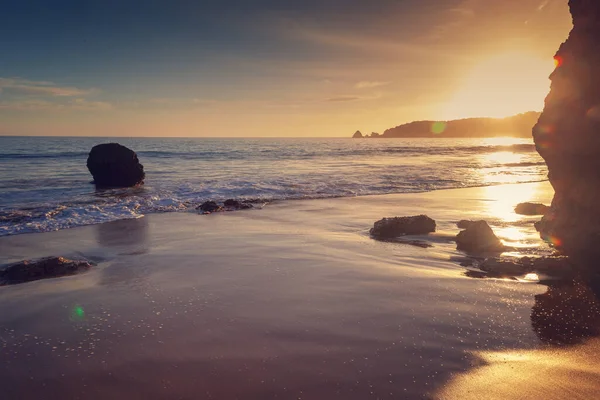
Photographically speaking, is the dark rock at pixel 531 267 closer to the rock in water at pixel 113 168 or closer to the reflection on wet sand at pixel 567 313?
the reflection on wet sand at pixel 567 313

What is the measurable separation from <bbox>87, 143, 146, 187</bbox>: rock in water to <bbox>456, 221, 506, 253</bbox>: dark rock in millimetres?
A: 19801

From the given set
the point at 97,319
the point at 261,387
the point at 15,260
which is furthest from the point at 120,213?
the point at 261,387

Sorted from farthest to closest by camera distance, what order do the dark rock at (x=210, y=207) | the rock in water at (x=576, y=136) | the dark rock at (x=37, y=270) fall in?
the dark rock at (x=210, y=207)
the rock in water at (x=576, y=136)
the dark rock at (x=37, y=270)

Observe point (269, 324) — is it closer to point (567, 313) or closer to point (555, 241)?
point (567, 313)

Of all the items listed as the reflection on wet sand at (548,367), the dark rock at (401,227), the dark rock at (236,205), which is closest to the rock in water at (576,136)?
the dark rock at (401,227)

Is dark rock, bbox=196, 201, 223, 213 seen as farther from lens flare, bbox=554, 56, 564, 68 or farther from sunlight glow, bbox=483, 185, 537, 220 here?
lens flare, bbox=554, 56, 564, 68

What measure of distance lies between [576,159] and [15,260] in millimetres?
12462

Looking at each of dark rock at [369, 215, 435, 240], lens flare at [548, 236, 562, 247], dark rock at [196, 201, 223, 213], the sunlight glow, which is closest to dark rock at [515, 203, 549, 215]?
the sunlight glow

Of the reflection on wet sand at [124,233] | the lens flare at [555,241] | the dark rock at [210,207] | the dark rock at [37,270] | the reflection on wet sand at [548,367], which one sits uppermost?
the lens flare at [555,241]

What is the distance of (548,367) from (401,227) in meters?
6.40

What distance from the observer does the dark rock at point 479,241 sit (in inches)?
341

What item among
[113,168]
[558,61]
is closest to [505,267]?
[558,61]

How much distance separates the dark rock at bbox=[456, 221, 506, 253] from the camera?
8.66 meters

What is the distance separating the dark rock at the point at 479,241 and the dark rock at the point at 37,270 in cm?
782
